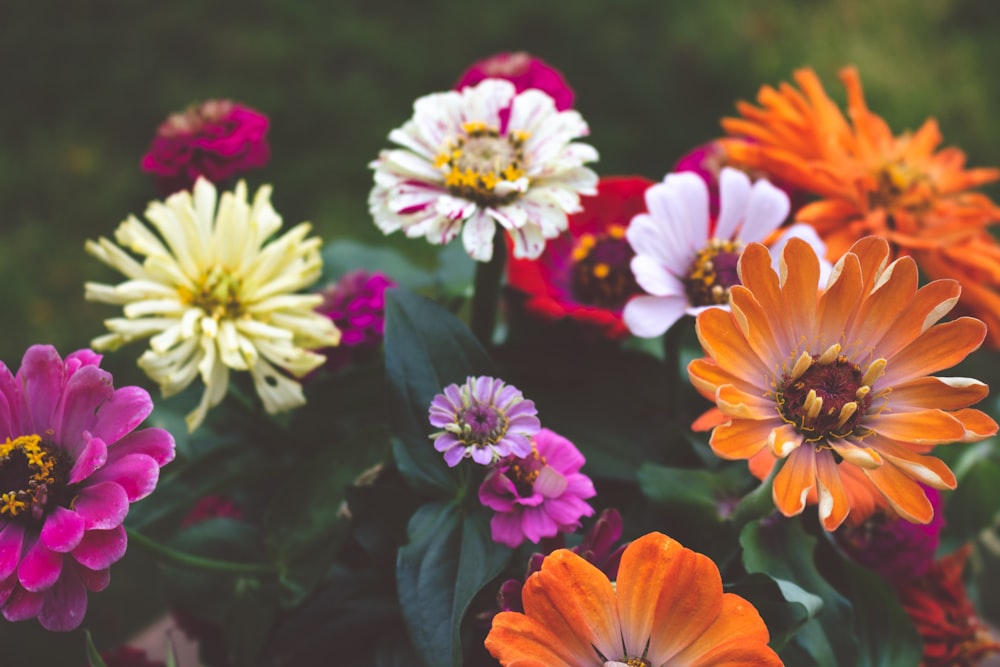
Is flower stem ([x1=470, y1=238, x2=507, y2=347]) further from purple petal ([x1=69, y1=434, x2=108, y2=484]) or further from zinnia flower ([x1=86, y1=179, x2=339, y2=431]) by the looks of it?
purple petal ([x1=69, y1=434, x2=108, y2=484])

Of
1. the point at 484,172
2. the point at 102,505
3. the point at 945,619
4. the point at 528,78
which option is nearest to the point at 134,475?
the point at 102,505

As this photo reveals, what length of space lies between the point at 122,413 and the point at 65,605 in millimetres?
93

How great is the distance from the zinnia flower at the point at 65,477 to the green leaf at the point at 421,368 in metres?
0.14

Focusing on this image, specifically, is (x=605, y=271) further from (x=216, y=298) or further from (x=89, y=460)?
(x=89, y=460)

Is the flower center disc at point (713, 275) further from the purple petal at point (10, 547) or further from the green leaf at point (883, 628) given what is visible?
the purple petal at point (10, 547)

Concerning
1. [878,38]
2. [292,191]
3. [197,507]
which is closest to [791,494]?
[197,507]

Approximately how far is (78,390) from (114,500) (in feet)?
0.21

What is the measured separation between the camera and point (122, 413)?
465 millimetres

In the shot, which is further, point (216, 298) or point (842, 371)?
point (216, 298)

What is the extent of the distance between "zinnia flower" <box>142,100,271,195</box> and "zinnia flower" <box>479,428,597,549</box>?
31 centimetres

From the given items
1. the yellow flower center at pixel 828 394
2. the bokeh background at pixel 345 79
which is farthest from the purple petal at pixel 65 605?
the bokeh background at pixel 345 79

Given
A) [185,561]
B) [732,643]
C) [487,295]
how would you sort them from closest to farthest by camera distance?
[732,643], [185,561], [487,295]

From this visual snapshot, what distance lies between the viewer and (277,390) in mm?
577

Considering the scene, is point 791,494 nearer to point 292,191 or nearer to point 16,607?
point 16,607
